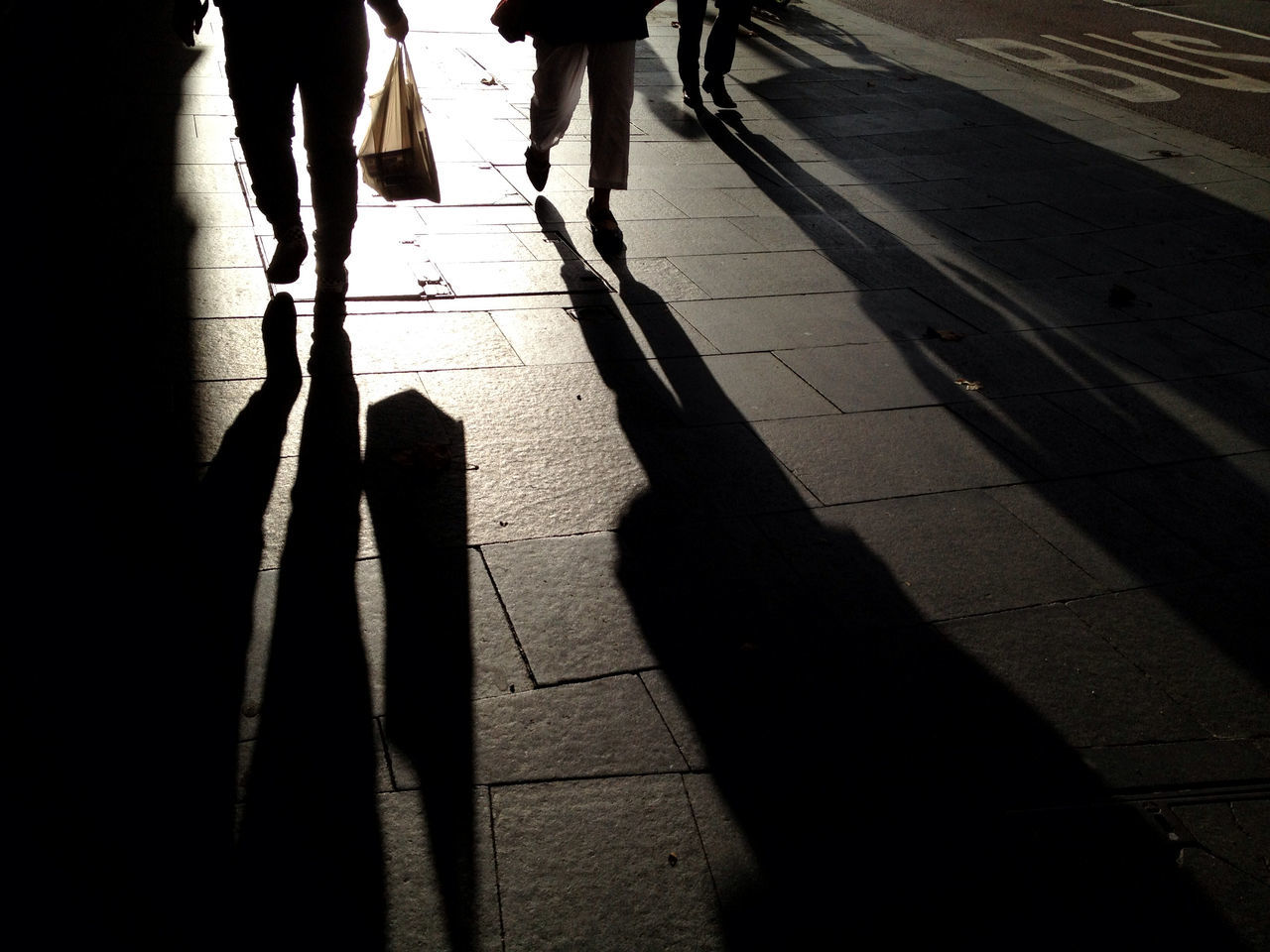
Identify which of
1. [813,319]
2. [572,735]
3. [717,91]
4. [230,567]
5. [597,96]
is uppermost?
[597,96]

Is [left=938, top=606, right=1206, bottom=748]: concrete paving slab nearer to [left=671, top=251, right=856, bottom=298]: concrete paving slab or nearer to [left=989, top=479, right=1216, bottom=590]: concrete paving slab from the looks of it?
[left=989, top=479, right=1216, bottom=590]: concrete paving slab

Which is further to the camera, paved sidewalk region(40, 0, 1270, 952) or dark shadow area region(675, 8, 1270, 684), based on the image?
dark shadow area region(675, 8, 1270, 684)

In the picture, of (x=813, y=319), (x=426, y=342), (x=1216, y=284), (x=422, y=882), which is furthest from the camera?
(x=1216, y=284)

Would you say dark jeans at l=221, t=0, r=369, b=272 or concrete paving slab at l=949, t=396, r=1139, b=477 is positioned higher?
dark jeans at l=221, t=0, r=369, b=272

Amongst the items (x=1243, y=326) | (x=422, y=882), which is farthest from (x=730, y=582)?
(x=1243, y=326)

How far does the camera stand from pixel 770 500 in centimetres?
351

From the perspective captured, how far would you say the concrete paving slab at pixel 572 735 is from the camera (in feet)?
7.93

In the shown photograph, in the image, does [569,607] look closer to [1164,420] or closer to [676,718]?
[676,718]

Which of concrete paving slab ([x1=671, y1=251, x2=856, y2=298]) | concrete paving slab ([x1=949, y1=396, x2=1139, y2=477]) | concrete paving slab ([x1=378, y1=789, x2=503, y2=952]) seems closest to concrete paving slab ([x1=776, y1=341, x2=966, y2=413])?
concrete paving slab ([x1=949, y1=396, x2=1139, y2=477])

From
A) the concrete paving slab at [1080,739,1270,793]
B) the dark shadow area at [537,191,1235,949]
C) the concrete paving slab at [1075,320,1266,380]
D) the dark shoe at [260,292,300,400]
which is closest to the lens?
the dark shadow area at [537,191,1235,949]

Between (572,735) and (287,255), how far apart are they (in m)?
2.73

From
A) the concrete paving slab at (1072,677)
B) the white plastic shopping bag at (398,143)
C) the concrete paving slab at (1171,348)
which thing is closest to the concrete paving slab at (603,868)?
the concrete paving slab at (1072,677)

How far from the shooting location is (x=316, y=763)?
2.34m

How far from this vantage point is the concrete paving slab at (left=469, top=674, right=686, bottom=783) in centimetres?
242
